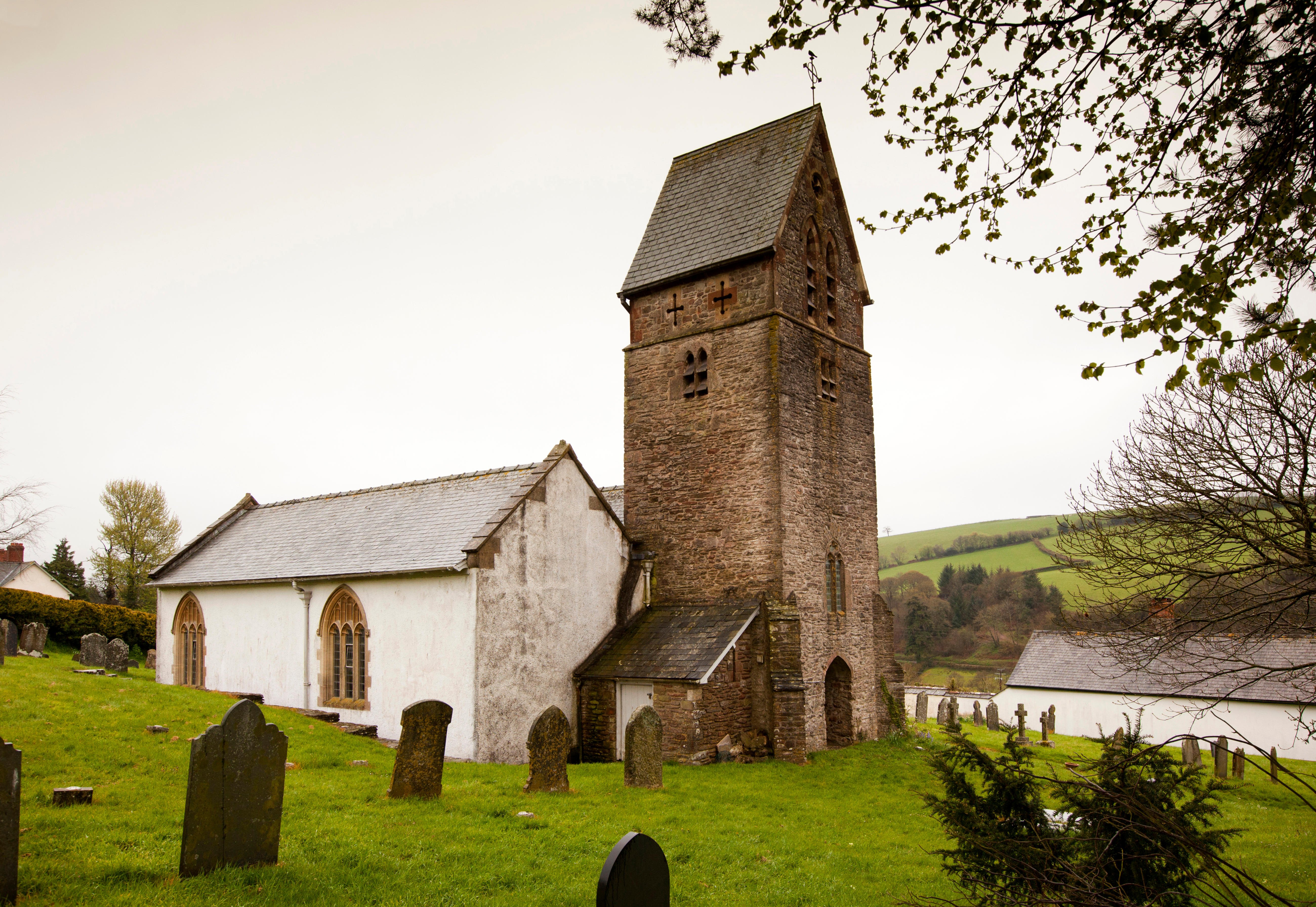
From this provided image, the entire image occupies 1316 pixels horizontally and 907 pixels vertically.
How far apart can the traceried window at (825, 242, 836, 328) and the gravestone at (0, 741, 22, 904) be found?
19.5 meters

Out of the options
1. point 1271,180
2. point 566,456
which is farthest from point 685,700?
point 1271,180

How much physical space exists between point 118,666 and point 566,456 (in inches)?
632

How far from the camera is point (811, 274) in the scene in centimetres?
2225

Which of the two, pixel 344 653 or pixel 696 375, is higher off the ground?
pixel 696 375

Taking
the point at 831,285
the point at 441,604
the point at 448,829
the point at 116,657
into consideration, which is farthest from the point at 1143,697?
the point at 116,657

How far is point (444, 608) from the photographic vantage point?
58.6 feet

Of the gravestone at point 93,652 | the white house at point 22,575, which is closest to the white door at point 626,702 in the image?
the gravestone at point 93,652

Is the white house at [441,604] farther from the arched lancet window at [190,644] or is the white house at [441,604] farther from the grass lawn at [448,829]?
the grass lawn at [448,829]

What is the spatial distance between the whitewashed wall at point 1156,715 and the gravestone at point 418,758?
26.7 metres

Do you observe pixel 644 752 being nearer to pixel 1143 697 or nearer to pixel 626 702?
pixel 626 702

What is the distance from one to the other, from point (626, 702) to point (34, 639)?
20.2 m

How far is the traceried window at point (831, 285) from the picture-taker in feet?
74.7

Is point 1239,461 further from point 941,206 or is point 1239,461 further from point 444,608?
point 444,608

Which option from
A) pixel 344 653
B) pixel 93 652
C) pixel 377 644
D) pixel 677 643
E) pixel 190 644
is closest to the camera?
pixel 677 643
